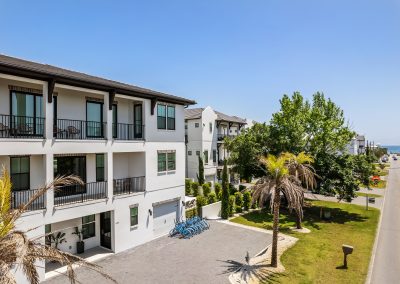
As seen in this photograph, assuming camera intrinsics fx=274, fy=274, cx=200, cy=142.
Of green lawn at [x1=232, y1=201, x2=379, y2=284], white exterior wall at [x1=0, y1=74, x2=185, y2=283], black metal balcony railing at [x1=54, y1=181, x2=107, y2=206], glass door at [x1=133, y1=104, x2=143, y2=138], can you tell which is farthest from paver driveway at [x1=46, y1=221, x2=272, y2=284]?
glass door at [x1=133, y1=104, x2=143, y2=138]

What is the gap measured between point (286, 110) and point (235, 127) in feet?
59.4

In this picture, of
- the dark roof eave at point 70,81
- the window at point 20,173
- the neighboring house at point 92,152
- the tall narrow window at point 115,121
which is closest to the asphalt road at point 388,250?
the neighboring house at point 92,152

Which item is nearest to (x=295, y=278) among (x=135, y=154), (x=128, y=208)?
(x=128, y=208)

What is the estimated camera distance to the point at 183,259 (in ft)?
54.7

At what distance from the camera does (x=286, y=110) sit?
30578mm

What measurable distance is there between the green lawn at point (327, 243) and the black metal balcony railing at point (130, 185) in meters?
10.5

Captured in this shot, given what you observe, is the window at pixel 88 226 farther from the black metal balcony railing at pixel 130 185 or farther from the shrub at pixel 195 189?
the shrub at pixel 195 189

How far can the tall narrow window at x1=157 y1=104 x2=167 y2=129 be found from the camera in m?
20.9

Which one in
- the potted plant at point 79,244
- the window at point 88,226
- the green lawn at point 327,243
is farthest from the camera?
the window at point 88,226

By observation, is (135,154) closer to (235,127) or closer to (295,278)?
(295,278)

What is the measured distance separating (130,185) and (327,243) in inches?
590

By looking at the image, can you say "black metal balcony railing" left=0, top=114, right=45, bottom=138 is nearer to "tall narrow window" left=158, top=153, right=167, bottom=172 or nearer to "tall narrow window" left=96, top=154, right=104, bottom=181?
"tall narrow window" left=96, top=154, right=104, bottom=181

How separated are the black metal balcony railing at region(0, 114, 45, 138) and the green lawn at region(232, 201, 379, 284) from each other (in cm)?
1507

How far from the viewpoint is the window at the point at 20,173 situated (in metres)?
14.5
